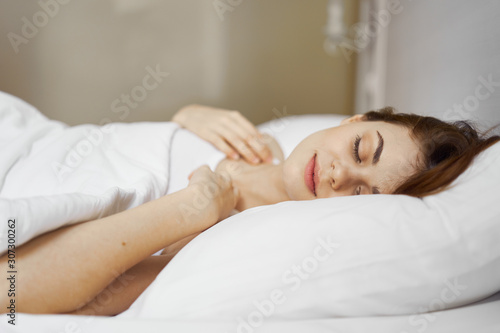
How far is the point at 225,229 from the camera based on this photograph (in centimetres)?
65

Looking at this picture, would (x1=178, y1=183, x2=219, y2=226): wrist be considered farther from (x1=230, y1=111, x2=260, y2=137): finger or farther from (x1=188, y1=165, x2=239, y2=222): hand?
(x1=230, y1=111, x2=260, y2=137): finger

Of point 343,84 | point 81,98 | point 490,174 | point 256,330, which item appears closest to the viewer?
point 256,330

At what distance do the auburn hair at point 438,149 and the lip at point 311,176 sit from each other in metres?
0.19

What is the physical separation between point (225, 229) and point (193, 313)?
0.15m

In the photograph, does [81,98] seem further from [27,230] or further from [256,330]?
[256,330]

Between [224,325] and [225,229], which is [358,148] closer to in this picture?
[225,229]

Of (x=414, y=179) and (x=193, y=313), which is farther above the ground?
(x=414, y=179)

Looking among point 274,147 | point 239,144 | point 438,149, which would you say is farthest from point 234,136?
point 438,149

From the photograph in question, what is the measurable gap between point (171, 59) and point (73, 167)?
1.36 metres

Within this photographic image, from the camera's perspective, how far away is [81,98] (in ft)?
6.97

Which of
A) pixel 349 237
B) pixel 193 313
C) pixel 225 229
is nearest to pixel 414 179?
pixel 349 237

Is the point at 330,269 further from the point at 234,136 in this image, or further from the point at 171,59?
the point at 171,59

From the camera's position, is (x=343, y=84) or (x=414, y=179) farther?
(x=343, y=84)

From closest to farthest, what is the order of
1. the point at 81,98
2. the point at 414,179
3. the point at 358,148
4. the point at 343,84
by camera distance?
the point at 414,179, the point at 358,148, the point at 81,98, the point at 343,84
